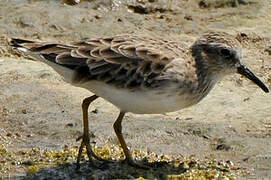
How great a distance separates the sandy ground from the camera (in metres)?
8.71

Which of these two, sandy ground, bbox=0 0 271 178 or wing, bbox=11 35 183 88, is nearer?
wing, bbox=11 35 183 88

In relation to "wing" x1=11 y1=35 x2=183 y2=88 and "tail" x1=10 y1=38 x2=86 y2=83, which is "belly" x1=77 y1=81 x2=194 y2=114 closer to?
"wing" x1=11 y1=35 x2=183 y2=88

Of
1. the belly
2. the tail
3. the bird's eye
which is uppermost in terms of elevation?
the bird's eye

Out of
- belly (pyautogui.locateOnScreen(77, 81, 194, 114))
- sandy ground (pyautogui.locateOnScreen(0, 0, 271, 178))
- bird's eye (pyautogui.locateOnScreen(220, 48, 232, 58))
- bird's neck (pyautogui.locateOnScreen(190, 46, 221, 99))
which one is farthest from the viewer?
sandy ground (pyautogui.locateOnScreen(0, 0, 271, 178))

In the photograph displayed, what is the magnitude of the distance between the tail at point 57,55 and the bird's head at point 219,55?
144 centimetres

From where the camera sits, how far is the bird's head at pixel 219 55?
26.7 feet

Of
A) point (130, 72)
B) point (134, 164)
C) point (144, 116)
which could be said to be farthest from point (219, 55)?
point (144, 116)

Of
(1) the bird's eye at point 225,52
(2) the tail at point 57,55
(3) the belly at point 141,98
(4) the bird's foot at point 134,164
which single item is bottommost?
(4) the bird's foot at point 134,164

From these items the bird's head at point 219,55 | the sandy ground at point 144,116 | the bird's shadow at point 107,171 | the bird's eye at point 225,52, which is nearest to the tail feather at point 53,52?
the bird's shadow at point 107,171

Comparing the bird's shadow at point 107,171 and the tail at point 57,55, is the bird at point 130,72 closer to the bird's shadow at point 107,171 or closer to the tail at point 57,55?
the tail at point 57,55

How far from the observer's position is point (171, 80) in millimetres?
7523

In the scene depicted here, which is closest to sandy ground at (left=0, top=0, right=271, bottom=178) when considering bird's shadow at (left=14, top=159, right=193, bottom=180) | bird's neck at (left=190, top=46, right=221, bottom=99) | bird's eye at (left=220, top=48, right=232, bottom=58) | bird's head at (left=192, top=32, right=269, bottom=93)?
bird's shadow at (left=14, top=159, right=193, bottom=180)

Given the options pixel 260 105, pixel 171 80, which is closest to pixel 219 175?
pixel 171 80

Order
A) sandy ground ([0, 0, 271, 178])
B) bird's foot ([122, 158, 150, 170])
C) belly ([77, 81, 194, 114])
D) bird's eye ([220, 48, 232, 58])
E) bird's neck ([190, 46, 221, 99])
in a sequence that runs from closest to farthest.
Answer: belly ([77, 81, 194, 114]), bird's foot ([122, 158, 150, 170]), bird's neck ([190, 46, 221, 99]), bird's eye ([220, 48, 232, 58]), sandy ground ([0, 0, 271, 178])
